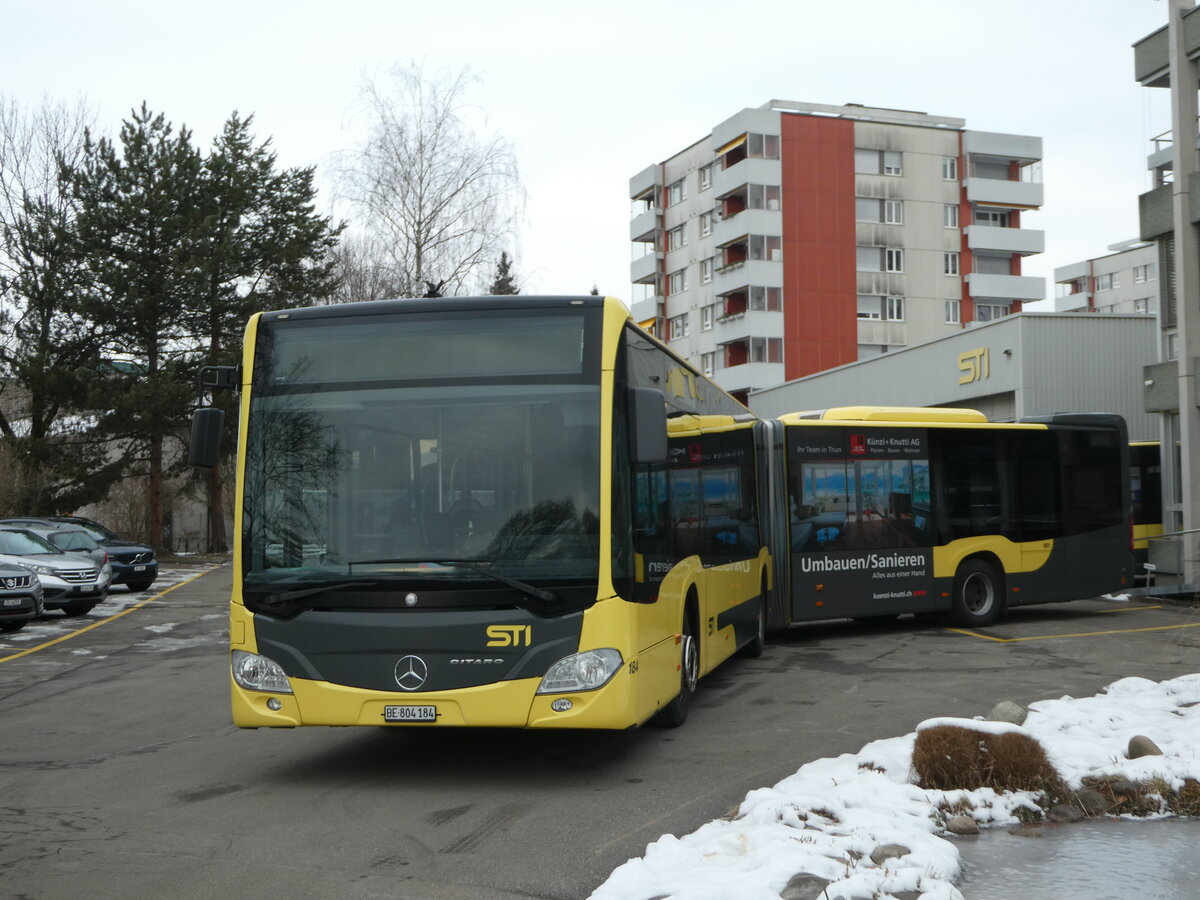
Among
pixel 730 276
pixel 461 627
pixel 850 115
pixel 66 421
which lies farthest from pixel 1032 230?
pixel 461 627

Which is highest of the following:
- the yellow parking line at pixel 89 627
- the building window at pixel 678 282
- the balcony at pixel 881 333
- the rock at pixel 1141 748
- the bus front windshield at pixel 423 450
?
the building window at pixel 678 282

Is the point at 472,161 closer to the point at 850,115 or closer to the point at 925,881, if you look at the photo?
the point at 850,115

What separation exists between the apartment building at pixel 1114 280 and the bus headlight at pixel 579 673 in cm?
10154

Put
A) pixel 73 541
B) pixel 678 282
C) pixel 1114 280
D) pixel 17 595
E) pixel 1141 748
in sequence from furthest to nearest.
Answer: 1. pixel 1114 280
2. pixel 678 282
3. pixel 73 541
4. pixel 17 595
5. pixel 1141 748

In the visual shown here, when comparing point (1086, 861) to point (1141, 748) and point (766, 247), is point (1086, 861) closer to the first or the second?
point (1141, 748)

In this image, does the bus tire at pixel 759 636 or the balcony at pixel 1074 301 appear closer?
the bus tire at pixel 759 636

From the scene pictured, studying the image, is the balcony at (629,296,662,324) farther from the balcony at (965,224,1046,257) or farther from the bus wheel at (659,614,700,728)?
the bus wheel at (659,614,700,728)

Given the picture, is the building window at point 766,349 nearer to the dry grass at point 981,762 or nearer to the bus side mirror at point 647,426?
the bus side mirror at point 647,426

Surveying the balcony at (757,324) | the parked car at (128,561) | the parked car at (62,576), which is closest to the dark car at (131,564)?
the parked car at (128,561)

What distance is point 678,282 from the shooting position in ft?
237

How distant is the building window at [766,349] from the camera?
64688mm

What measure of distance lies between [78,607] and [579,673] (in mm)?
19706

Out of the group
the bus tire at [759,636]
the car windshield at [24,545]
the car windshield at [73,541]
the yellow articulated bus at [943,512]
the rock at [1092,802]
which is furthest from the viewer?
the car windshield at [73,541]

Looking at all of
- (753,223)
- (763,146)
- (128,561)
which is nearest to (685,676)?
(128,561)
